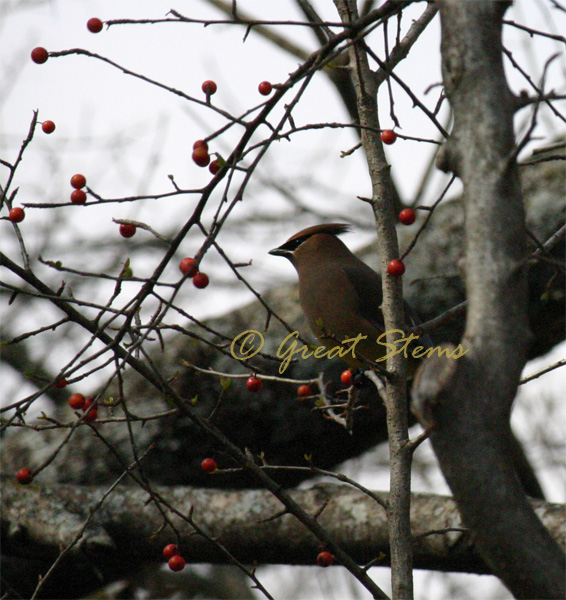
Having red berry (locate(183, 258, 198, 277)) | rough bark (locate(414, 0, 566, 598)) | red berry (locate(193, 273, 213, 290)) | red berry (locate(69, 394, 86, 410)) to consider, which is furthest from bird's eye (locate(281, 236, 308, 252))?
rough bark (locate(414, 0, 566, 598))

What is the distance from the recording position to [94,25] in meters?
2.40

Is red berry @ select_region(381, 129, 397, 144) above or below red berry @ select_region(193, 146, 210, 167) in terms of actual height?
above

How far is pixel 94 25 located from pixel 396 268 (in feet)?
3.55

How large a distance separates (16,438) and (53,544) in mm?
1144

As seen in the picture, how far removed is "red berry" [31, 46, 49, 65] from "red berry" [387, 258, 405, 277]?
1149 mm

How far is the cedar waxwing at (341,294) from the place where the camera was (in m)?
4.15

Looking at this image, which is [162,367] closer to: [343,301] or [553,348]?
[343,301]

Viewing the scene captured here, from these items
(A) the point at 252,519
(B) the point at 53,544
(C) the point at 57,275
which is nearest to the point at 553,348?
(A) the point at 252,519

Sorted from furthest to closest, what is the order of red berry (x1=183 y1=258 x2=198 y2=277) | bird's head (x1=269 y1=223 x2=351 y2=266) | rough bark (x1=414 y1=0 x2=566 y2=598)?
bird's head (x1=269 y1=223 x2=351 y2=266) → red berry (x1=183 y1=258 x2=198 y2=277) → rough bark (x1=414 y1=0 x2=566 y2=598)

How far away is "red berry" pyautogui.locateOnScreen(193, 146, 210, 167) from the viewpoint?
2154 mm

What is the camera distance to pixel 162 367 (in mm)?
4555

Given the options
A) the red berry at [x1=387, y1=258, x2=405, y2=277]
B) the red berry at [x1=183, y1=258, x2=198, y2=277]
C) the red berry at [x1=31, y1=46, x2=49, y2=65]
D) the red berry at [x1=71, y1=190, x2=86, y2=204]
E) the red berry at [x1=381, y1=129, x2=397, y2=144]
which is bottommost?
the red berry at [x1=183, y1=258, x2=198, y2=277]

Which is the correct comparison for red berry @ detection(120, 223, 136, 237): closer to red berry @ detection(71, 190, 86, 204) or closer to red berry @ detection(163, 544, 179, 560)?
red berry @ detection(71, 190, 86, 204)

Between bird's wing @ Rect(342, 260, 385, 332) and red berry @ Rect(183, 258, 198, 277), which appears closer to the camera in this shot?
red berry @ Rect(183, 258, 198, 277)
